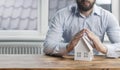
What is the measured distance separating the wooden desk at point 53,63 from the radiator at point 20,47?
184cm

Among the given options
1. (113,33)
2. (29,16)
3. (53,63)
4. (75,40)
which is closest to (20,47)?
(29,16)

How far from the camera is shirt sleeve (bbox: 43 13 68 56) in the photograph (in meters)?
2.08

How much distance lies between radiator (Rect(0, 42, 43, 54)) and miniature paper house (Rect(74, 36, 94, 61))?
2.04m

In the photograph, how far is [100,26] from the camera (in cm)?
230

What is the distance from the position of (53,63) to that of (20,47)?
85.0 inches

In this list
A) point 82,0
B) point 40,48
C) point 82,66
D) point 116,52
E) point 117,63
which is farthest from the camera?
point 40,48

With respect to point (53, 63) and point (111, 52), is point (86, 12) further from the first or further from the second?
point (53, 63)

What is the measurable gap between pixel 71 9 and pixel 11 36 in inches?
72.3

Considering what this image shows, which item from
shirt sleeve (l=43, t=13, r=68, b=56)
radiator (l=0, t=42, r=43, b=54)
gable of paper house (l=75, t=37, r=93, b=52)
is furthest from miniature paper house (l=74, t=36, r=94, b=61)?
radiator (l=0, t=42, r=43, b=54)

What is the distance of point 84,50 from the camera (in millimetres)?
1889

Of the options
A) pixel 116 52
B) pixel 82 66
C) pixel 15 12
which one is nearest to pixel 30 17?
pixel 15 12

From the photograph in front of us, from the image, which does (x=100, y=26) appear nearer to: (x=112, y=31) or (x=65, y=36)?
(x=112, y=31)

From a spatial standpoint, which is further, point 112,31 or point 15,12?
point 15,12

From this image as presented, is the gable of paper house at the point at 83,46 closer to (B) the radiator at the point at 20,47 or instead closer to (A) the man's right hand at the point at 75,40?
(A) the man's right hand at the point at 75,40
